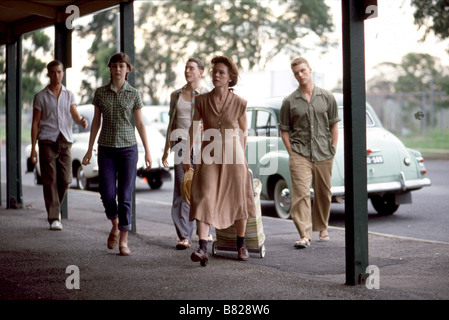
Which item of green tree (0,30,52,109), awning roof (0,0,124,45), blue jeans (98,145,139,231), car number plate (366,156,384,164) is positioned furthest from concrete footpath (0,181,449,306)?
green tree (0,30,52,109)

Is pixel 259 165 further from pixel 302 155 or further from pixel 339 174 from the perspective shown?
pixel 302 155

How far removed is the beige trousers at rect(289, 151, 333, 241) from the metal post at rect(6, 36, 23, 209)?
5600 millimetres

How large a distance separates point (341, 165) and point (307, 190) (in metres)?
2.34


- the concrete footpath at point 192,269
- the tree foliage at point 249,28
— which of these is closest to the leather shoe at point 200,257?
the concrete footpath at point 192,269

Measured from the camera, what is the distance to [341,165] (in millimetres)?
9961

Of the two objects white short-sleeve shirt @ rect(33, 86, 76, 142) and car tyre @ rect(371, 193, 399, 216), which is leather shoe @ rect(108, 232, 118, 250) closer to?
white short-sleeve shirt @ rect(33, 86, 76, 142)

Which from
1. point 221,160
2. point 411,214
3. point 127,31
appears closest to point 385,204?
point 411,214

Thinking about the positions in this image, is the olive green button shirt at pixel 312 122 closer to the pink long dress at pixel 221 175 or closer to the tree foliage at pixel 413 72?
the pink long dress at pixel 221 175

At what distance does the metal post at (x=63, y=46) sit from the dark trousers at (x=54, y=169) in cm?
106

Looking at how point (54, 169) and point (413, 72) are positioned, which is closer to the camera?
point (54, 169)

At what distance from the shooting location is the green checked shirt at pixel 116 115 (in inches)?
275

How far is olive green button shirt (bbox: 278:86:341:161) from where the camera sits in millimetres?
7793

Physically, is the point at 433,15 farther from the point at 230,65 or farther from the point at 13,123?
the point at 230,65
